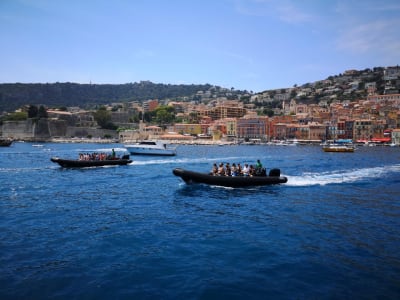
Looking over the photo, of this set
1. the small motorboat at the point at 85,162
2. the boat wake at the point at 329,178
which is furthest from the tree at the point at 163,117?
the boat wake at the point at 329,178

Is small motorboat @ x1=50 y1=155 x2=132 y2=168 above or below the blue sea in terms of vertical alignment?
above

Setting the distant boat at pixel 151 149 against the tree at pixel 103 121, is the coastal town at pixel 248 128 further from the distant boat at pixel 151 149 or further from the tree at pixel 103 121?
the distant boat at pixel 151 149

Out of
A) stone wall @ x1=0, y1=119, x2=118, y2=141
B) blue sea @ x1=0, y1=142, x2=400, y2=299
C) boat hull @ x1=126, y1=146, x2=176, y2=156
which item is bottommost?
blue sea @ x1=0, y1=142, x2=400, y2=299

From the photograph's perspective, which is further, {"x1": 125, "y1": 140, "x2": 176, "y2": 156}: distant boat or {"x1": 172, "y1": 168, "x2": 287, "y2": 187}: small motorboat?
{"x1": 125, "y1": 140, "x2": 176, "y2": 156}: distant boat

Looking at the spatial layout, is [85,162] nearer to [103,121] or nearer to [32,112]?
[32,112]

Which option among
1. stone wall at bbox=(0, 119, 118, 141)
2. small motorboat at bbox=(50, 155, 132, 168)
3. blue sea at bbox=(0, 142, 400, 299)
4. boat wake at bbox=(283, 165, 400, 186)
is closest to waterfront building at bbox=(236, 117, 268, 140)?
stone wall at bbox=(0, 119, 118, 141)

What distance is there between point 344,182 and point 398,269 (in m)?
19.6

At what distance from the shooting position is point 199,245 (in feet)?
42.9

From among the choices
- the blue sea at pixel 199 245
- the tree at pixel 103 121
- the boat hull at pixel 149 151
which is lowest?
the blue sea at pixel 199 245

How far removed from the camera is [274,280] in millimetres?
10211

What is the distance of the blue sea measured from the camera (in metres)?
9.71

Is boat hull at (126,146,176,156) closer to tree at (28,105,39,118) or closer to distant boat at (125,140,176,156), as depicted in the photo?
distant boat at (125,140,176,156)

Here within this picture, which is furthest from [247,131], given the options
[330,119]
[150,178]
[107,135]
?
[150,178]

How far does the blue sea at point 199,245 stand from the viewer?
9711 millimetres
